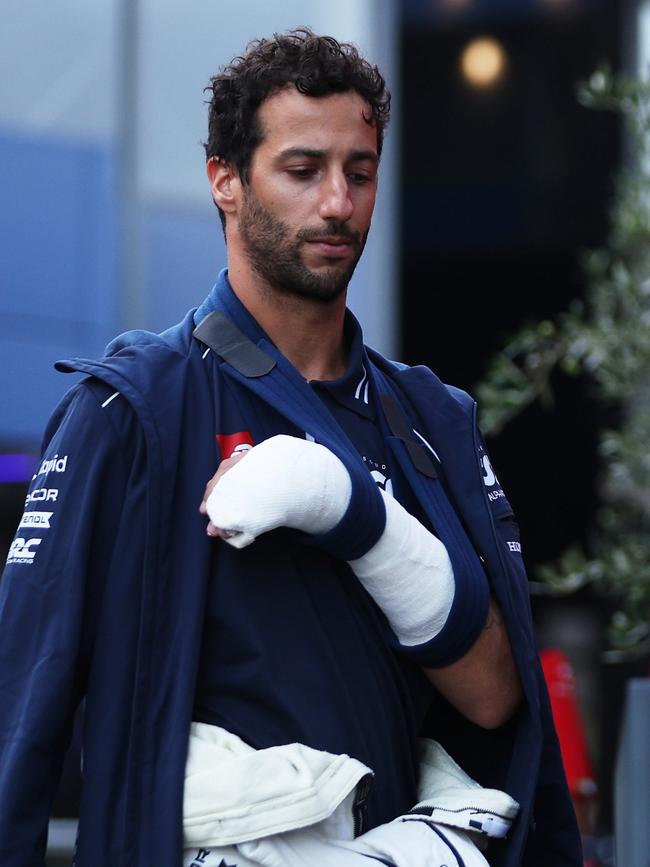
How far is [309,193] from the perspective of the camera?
8.77 feet

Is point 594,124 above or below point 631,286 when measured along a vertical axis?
above

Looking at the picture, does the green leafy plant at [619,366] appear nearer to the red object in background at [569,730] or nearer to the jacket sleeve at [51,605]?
the red object in background at [569,730]

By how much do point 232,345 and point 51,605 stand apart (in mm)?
543

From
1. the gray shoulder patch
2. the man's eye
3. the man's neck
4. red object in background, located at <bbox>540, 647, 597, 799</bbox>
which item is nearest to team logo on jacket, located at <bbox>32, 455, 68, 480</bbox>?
the gray shoulder patch

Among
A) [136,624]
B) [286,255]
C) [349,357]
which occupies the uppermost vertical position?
[286,255]

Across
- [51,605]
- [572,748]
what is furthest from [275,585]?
[572,748]

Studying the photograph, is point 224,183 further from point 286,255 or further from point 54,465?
point 54,465

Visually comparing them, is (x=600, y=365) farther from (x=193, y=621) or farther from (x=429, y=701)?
(x=193, y=621)

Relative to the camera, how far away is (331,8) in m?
9.61

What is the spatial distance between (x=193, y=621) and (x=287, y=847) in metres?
0.36

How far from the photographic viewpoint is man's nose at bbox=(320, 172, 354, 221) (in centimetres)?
265

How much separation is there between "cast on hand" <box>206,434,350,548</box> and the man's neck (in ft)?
1.13

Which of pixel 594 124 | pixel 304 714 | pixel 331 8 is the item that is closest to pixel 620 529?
pixel 331 8

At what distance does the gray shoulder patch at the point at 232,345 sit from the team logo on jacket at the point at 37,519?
0.40 m
